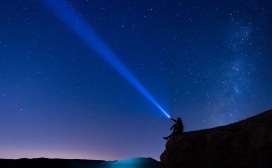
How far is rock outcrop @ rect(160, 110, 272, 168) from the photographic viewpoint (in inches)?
406

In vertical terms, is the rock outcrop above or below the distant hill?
below

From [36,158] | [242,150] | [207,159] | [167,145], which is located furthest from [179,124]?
[36,158]

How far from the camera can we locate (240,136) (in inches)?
442

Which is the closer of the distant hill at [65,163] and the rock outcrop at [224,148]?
the rock outcrop at [224,148]

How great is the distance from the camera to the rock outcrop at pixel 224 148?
1032 cm

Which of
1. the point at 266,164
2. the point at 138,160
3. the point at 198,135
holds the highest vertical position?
the point at 138,160

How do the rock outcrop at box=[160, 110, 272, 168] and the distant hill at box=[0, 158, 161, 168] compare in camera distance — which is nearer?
the rock outcrop at box=[160, 110, 272, 168]

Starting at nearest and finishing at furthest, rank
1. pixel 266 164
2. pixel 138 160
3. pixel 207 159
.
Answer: pixel 266 164 < pixel 207 159 < pixel 138 160

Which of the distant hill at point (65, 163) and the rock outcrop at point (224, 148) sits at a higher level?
the distant hill at point (65, 163)

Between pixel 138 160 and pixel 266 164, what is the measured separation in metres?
49.0

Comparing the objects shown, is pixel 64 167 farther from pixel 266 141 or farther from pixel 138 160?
Result: pixel 266 141

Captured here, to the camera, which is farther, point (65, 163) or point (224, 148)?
point (65, 163)

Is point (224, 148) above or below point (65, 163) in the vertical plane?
below

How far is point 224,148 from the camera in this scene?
11547 millimetres
